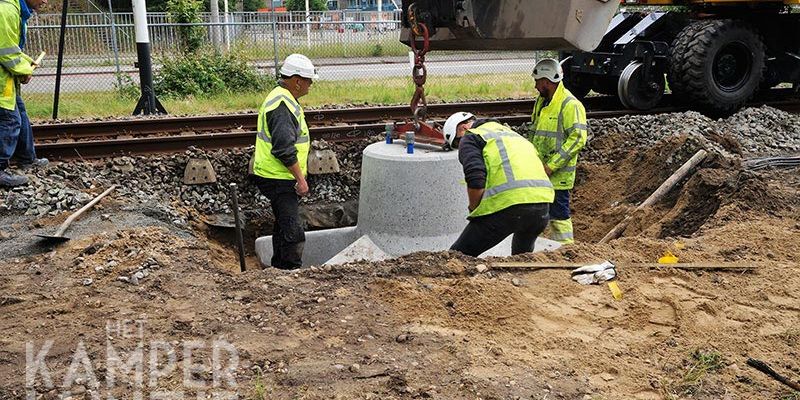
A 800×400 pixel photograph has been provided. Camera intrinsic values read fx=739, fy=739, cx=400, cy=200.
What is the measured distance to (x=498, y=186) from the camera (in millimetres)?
5711

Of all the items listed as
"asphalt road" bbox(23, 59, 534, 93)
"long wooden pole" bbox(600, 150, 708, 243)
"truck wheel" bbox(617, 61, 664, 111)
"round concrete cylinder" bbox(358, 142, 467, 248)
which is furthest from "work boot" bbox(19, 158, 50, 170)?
"asphalt road" bbox(23, 59, 534, 93)

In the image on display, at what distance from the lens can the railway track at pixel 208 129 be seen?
8.43m

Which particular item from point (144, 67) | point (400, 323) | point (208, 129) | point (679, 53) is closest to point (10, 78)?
point (208, 129)

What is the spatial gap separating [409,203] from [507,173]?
1368 mm

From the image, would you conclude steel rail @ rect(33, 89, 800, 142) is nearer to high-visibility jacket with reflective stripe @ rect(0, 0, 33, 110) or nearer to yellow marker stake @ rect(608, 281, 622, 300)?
high-visibility jacket with reflective stripe @ rect(0, 0, 33, 110)

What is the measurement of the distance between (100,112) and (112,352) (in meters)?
9.17

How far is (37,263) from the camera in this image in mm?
5648

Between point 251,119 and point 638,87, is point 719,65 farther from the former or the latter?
point 251,119

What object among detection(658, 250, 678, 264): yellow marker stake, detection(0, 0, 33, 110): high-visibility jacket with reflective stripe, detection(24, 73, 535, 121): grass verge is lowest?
detection(24, 73, 535, 121): grass verge

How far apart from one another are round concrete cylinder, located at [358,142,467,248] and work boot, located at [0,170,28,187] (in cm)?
335

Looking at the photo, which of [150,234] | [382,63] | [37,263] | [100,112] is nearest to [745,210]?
[150,234]

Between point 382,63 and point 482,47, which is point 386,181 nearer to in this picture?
point 482,47

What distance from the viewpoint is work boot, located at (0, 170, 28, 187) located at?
7.14m

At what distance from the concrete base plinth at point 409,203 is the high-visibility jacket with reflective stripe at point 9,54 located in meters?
3.57
